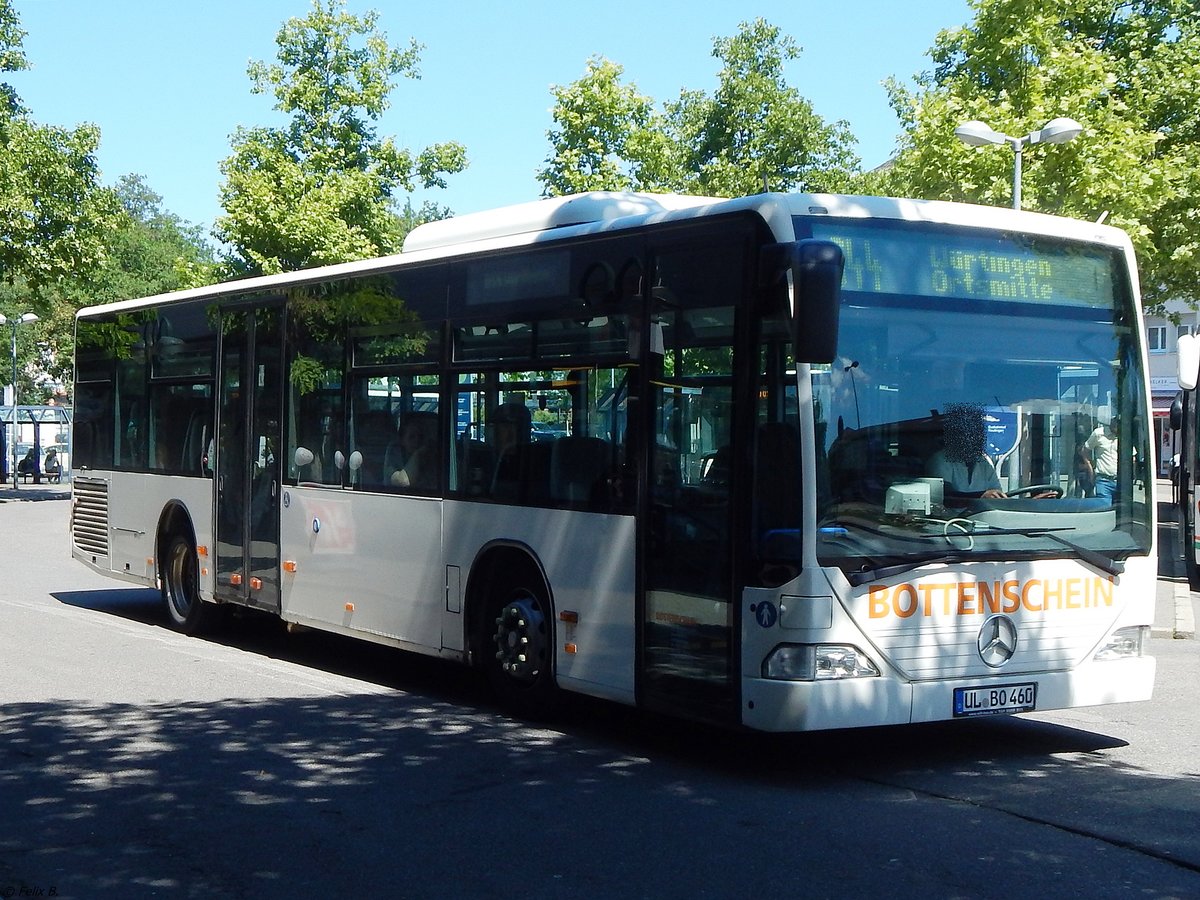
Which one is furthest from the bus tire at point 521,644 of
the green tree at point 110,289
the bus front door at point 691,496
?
the green tree at point 110,289

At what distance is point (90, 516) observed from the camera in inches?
611

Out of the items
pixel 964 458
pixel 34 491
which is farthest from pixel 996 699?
pixel 34 491

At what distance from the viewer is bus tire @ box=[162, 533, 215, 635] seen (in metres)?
13.5

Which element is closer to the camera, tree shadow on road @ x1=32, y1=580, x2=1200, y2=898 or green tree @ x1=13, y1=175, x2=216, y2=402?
tree shadow on road @ x1=32, y1=580, x2=1200, y2=898

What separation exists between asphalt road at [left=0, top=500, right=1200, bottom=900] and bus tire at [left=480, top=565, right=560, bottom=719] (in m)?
0.20

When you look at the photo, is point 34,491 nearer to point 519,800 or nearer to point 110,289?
point 110,289

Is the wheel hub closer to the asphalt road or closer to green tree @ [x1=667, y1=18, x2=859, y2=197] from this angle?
the asphalt road

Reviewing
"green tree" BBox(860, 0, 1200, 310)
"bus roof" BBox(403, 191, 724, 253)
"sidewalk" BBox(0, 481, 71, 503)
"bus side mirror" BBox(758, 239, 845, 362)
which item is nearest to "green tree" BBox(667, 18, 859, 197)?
"green tree" BBox(860, 0, 1200, 310)

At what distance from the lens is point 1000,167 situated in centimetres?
2538

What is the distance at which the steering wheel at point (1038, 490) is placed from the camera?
7812 millimetres

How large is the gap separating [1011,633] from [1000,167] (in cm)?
1893

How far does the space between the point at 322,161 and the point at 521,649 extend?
3079cm

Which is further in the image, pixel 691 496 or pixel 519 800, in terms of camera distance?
pixel 691 496

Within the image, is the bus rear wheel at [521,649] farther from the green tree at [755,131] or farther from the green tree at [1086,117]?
the green tree at [755,131]
